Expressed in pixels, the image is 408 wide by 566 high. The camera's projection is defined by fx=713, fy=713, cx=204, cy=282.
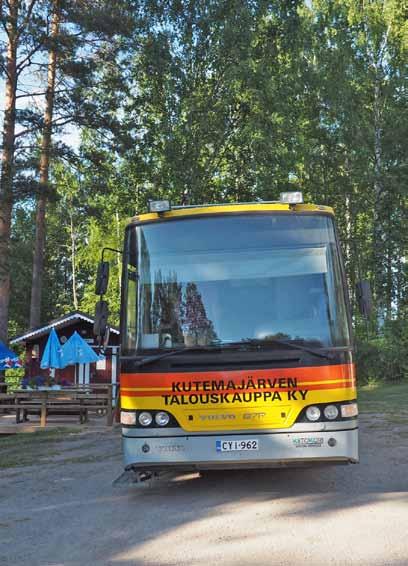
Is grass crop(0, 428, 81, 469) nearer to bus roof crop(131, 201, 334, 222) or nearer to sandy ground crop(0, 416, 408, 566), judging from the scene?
sandy ground crop(0, 416, 408, 566)

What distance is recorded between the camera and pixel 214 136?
99.1 ft

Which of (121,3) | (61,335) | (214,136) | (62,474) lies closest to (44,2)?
(121,3)

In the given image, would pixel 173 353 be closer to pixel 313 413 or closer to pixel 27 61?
pixel 313 413

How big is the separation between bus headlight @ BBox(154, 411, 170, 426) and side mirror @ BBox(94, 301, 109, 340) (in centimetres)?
113

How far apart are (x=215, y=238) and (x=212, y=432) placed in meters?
2.03

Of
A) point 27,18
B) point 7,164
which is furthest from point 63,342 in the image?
point 27,18

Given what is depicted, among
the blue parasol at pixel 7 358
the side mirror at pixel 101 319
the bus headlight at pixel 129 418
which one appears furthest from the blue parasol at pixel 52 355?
the bus headlight at pixel 129 418

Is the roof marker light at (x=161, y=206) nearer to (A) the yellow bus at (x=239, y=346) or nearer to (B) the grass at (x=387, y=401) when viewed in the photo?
(A) the yellow bus at (x=239, y=346)

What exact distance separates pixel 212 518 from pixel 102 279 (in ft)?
9.09

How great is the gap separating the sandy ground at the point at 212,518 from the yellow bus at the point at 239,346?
0.54 m

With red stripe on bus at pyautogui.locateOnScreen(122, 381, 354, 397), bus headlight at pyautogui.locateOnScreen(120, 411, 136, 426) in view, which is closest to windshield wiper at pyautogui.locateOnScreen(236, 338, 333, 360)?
red stripe on bus at pyautogui.locateOnScreen(122, 381, 354, 397)

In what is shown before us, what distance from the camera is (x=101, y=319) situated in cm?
778

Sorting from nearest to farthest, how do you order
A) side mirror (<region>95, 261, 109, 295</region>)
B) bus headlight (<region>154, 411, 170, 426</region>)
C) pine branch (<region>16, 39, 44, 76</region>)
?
bus headlight (<region>154, 411, 170, 426</region>)
side mirror (<region>95, 261, 109, 295</region>)
pine branch (<region>16, 39, 44, 76</region>)

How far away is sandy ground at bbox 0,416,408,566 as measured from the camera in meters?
5.28
